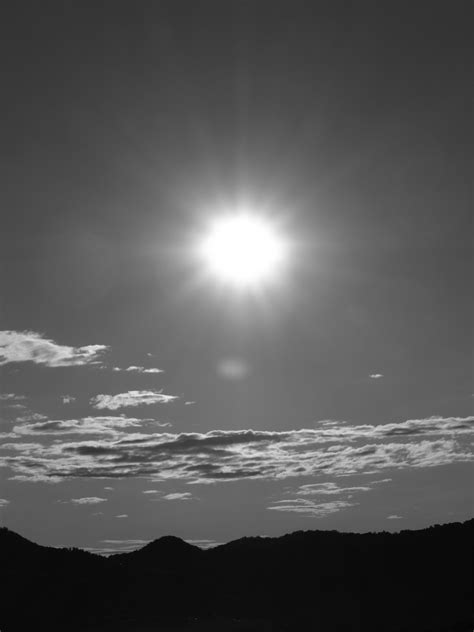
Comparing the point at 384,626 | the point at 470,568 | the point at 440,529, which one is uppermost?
the point at 440,529

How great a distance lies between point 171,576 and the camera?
150500 millimetres

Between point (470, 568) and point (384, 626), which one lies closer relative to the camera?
point (384, 626)

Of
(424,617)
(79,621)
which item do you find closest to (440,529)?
(424,617)

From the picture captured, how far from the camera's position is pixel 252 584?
152 metres

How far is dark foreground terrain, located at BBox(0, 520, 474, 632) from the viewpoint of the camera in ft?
427

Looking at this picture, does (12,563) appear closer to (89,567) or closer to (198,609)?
(89,567)

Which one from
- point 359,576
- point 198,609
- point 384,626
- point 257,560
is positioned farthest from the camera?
point 257,560

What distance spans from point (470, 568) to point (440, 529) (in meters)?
15.7

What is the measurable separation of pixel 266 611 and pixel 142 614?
76.1 ft

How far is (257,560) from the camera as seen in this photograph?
162 m

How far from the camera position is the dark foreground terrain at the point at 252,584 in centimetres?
13000

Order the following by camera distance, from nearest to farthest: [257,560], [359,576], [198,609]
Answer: [198,609] < [359,576] < [257,560]

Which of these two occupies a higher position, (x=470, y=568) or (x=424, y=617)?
(x=470, y=568)

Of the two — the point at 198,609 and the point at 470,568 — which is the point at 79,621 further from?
the point at 470,568
